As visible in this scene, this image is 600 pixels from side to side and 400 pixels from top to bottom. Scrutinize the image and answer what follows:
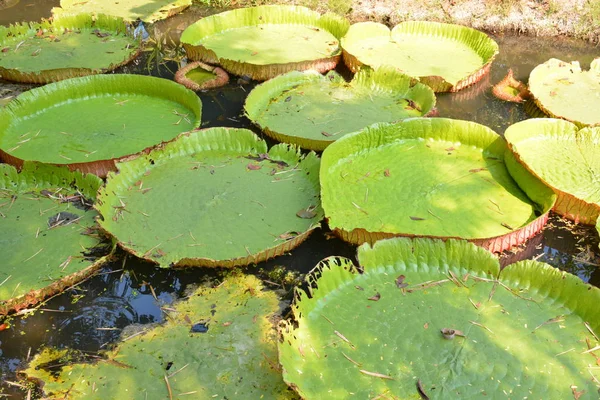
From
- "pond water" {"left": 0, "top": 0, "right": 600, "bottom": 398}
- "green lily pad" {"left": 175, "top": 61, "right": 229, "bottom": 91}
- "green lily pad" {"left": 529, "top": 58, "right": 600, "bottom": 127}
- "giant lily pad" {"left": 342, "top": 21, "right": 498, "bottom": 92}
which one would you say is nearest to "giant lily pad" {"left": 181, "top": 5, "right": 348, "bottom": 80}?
"green lily pad" {"left": 175, "top": 61, "right": 229, "bottom": 91}

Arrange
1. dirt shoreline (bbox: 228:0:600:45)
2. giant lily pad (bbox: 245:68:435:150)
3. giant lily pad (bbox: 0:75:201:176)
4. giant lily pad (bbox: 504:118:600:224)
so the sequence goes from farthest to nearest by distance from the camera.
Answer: dirt shoreline (bbox: 228:0:600:45) → giant lily pad (bbox: 245:68:435:150) → giant lily pad (bbox: 0:75:201:176) → giant lily pad (bbox: 504:118:600:224)

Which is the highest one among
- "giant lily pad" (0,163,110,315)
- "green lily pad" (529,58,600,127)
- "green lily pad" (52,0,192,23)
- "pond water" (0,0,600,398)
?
"green lily pad" (52,0,192,23)

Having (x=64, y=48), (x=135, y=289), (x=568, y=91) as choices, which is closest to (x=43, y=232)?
(x=135, y=289)

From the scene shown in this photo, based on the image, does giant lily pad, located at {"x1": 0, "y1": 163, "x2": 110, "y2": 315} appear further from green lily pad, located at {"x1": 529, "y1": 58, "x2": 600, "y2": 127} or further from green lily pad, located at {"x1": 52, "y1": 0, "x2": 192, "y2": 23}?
green lily pad, located at {"x1": 529, "y1": 58, "x2": 600, "y2": 127}

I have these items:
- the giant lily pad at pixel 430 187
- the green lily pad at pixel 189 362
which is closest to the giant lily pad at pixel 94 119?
the giant lily pad at pixel 430 187

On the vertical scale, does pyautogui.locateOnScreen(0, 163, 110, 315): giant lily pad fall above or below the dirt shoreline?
below

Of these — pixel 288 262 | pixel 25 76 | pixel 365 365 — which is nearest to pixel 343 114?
pixel 288 262

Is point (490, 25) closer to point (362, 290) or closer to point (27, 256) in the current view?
point (362, 290)
